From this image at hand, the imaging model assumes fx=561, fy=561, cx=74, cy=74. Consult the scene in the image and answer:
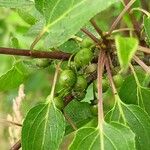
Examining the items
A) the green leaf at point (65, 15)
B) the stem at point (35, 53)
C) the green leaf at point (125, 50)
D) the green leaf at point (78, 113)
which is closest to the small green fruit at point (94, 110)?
the green leaf at point (78, 113)

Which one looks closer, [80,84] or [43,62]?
[80,84]

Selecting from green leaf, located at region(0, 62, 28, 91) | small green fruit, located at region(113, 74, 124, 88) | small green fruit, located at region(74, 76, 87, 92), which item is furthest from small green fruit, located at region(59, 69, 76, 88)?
green leaf, located at region(0, 62, 28, 91)

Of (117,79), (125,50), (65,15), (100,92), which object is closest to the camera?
(125,50)

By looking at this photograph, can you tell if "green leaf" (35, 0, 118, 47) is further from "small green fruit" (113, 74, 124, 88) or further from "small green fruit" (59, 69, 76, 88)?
"small green fruit" (113, 74, 124, 88)

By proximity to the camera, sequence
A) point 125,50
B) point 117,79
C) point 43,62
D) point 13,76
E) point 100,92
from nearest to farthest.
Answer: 1. point 125,50
2. point 100,92
3. point 117,79
4. point 43,62
5. point 13,76

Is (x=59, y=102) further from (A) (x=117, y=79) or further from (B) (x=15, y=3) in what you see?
(B) (x=15, y=3)

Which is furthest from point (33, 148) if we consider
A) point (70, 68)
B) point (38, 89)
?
point (38, 89)

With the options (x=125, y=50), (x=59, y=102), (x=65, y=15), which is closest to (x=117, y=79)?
(x=59, y=102)
